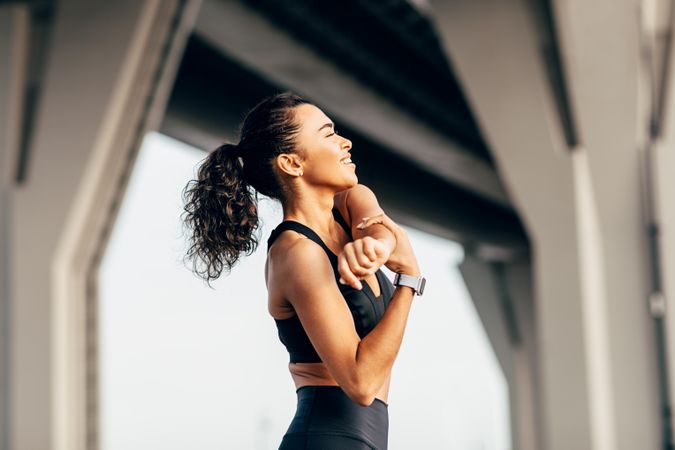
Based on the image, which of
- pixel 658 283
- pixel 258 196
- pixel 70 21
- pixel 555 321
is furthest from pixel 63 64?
pixel 258 196

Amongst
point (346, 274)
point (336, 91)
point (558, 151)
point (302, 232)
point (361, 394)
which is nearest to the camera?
point (346, 274)

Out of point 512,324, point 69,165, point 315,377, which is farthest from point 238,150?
point 512,324

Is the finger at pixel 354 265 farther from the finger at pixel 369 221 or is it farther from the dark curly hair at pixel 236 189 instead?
the dark curly hair at pixel 236 189

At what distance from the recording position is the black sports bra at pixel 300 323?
3240 millimetres

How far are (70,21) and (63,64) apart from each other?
22.0 inches

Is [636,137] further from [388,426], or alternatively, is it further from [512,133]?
[388,426]

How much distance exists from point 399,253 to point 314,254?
23 cm

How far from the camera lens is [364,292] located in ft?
10.7

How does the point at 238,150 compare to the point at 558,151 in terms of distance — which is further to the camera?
the point at 558,151

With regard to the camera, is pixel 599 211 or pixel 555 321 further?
pixel 599 211

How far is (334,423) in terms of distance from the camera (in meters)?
3.31

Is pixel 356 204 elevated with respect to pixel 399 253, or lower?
elevated

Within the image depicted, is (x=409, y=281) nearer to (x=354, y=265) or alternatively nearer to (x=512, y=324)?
(x=354, y=265)

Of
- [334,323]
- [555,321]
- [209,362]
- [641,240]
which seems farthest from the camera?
[209,362]
